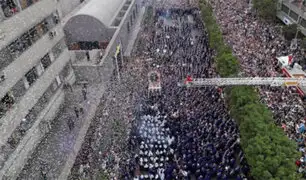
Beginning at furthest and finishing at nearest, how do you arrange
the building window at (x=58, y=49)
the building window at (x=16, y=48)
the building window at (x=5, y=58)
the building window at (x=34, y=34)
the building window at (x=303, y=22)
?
the building window at (x=303, y=22) < the building window at (x=58, y=49) < the building window at (x=34, y=34) < the building window at (x=16, y=48) < the building window at (x=5, y=58)

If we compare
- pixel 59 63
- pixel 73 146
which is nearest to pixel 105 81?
pixel 59 63

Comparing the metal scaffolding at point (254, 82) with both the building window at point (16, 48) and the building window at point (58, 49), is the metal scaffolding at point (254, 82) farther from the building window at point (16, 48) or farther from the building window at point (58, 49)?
the building window at point (16, 48)

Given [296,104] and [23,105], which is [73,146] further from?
[296,104]

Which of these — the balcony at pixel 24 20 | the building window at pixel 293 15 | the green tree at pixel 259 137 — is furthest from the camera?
the building window at pixel 293 15

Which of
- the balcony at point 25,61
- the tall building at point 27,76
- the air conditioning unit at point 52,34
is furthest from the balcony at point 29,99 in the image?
the air conditioning unit at point 52,34

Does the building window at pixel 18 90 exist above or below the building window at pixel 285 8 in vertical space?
above

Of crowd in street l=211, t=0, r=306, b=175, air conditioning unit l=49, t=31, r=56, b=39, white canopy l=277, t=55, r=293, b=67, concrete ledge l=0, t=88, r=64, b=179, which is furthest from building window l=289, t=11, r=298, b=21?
concrete ledge l=0, t=88, r=64, b=179

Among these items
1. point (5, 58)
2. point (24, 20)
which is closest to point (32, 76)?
point (5, 58)
